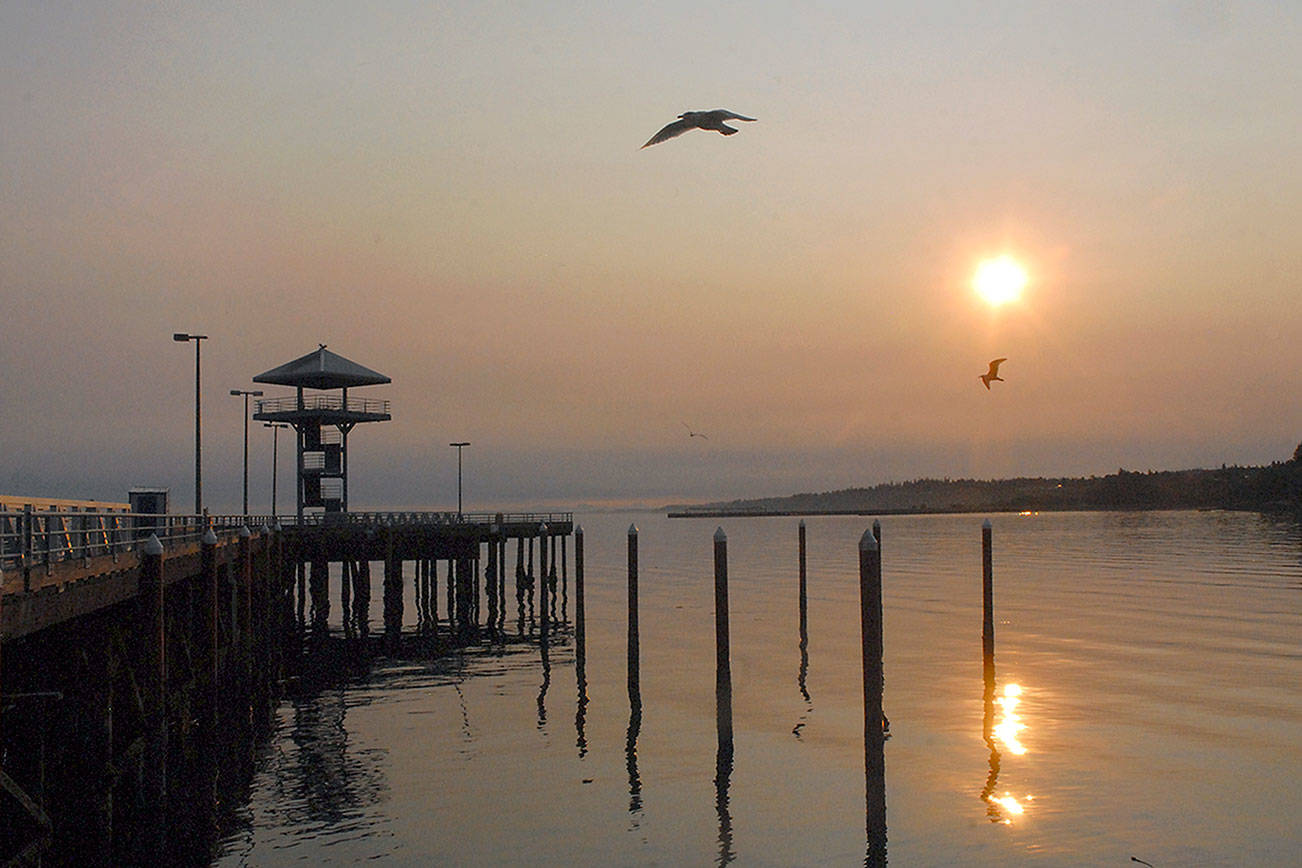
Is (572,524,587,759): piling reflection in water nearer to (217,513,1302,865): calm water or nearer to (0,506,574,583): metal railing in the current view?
(217,513,1302,865): calm water

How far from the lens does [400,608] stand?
52.5m

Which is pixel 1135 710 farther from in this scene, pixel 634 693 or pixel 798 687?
pixel 634 693

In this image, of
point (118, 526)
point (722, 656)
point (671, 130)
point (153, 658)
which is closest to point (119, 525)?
point (118, 526)

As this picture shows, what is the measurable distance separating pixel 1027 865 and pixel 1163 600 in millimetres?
43272

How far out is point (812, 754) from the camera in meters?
25.5

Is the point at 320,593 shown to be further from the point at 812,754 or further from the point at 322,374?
the point at 812,754

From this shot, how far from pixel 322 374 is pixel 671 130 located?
4819cm

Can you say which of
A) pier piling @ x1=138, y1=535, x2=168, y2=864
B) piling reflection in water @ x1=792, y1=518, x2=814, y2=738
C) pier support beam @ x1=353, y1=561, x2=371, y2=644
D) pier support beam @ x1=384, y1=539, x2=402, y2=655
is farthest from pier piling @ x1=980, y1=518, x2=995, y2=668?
pier support beam @ x1=353, y1=561, x2=371, y2=644

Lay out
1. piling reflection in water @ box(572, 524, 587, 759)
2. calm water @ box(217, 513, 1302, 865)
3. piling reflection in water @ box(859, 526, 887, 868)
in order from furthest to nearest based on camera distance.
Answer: piling reflection in water @ box(572, 524, 587, 759), calm water @ box(217, 513, 1302, 865), piling reflection in water @ box(859, 526, 887, 868)

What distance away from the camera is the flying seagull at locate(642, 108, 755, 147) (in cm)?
1741

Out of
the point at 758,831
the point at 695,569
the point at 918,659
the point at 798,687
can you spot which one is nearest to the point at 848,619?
the point at 918,659

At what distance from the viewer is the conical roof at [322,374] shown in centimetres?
6303

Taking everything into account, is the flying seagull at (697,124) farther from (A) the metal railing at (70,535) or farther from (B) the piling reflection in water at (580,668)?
(B) the piling reflection in water at (580,668)

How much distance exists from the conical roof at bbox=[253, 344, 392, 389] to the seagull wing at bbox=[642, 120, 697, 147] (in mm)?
47959
